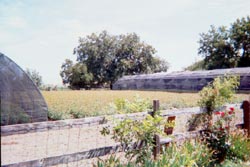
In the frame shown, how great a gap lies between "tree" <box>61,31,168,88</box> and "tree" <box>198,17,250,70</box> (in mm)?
8209

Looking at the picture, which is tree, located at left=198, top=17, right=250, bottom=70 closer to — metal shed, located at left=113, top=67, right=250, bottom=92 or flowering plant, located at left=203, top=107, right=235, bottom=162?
metal shed, located at left=113, top=67, right=250, bottom=92

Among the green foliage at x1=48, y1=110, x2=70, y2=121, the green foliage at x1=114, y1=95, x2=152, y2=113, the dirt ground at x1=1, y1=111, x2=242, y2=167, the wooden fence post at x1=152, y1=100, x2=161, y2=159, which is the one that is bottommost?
the dirt ground at x1=1, y1=111, x2=242, y2=167

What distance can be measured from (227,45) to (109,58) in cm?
1666

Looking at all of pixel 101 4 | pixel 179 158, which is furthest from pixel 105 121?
pixel 101 4

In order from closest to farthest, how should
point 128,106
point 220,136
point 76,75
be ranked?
point 128,106 < point 220,136 < point 76,75

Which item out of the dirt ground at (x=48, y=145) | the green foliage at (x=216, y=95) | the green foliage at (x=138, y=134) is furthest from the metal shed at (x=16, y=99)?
the green foliage at (x=216, y=95)

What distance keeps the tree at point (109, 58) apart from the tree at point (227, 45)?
8209mm

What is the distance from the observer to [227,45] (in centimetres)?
3209

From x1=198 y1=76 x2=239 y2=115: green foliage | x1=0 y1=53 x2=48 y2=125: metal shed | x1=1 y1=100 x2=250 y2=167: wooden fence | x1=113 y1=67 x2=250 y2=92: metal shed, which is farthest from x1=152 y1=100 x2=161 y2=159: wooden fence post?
x1=113 y1=67 x2=250 y2=92: metal shed

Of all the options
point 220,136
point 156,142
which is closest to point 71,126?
point 156,142

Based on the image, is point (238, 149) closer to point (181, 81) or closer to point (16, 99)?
point (16, 99)

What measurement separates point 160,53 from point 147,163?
37.4 metres

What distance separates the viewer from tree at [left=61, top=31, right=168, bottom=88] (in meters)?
36.8

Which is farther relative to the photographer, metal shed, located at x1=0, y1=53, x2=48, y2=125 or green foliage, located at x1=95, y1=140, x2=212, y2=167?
green foliage, located at x1=95, y1=140, x2=212, y2=167
